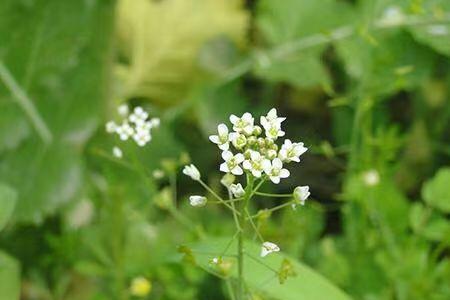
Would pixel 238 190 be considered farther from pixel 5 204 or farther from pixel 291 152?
pixel 5 204

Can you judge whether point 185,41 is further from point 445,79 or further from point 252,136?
point 252,136

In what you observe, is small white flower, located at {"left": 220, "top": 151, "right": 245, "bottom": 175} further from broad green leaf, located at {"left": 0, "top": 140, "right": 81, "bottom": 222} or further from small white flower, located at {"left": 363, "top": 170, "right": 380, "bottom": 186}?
broad green leaf, located at {"left": 0, "top": 140, "right": 81, "bottom": 222}

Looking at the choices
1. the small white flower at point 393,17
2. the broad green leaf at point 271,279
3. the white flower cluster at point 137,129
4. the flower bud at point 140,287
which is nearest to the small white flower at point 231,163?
the broad green leaf at point 271,279

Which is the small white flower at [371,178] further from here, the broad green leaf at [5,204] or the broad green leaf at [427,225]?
the broad green leaf at [5,204]

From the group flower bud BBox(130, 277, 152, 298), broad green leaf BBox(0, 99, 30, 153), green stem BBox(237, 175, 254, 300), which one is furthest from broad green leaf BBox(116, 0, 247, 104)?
green stem BBox(237, 175, 254, 300)

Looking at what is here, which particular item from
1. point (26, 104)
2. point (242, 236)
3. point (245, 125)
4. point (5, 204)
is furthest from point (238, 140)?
point (26, 104)

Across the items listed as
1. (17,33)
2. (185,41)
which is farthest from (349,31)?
(17,33)
